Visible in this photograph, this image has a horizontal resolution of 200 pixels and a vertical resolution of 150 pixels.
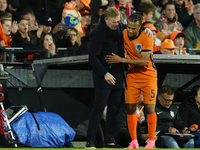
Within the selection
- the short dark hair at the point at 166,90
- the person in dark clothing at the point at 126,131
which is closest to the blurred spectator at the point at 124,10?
the short dark hair at the point at 166,90

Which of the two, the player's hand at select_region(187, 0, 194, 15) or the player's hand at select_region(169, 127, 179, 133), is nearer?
the player's hand at select_region(169, 127, 179, 133)

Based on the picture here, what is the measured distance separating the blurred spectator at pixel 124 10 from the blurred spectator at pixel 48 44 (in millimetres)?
1387

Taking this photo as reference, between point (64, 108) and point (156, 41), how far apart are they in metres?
2.10

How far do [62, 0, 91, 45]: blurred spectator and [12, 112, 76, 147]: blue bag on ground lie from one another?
252cm

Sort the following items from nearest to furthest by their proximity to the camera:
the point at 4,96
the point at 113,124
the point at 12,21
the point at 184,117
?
the point at 113,124 < the point at 4,96 < the point at 184,117 < the point at 12,21

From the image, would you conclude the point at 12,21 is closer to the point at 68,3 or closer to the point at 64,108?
the point at 68,3

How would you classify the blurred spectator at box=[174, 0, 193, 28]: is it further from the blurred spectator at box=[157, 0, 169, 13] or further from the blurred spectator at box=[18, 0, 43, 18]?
the blurred spectator at box=[18, 0, 43, 18]

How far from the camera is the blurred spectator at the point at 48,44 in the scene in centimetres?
855

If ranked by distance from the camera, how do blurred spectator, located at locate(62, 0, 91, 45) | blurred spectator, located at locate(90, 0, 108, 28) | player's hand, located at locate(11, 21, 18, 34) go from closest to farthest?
1. blurred spectator, located at locate(90, 0, 108, 28)
2. player's hand, located at locate(11, 21, 18, 34)
3. blurred spectator, located at locate(62, 0, 91, 45)

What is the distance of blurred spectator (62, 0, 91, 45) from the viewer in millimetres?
9352

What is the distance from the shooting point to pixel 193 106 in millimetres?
7980

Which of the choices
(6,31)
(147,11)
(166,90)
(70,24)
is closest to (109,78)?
(166,90)

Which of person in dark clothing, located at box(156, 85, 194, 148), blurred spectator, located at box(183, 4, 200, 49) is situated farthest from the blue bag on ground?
blurred spectator, located at box(183, 4, 200, 49)

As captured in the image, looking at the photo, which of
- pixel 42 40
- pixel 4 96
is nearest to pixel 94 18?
pixel 42 40
